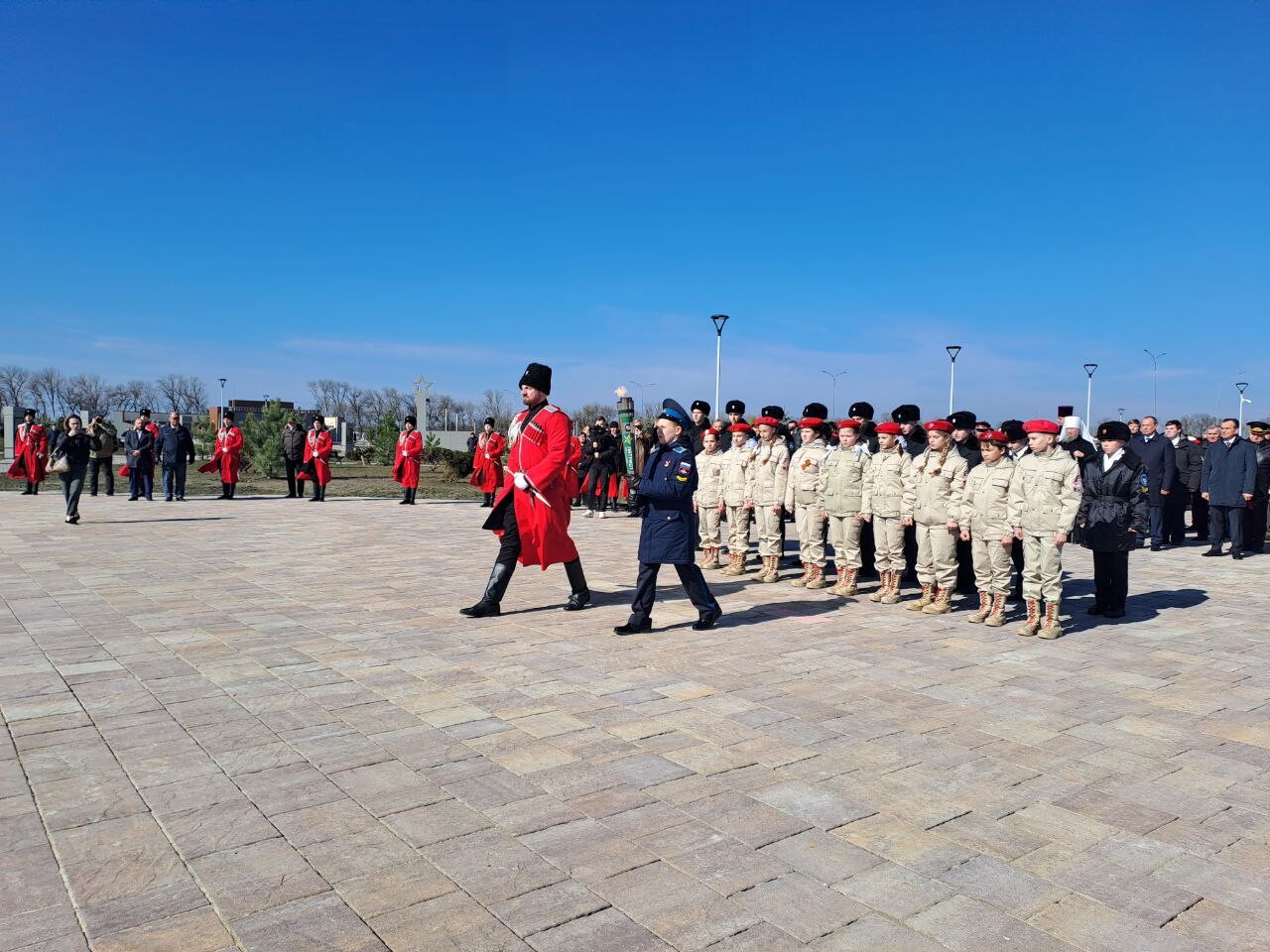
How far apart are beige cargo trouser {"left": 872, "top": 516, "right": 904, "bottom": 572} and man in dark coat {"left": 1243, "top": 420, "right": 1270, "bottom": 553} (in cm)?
672

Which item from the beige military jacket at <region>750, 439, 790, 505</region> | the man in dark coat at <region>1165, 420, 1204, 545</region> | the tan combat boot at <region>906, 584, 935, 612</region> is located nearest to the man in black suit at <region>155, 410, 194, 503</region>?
the beige military jacket at <region>750, 439, 790, 505</region>

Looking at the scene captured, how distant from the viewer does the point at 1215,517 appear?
41.6 ft

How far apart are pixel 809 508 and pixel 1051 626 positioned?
2.88 meters

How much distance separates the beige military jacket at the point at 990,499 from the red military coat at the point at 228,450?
15907 millimetres

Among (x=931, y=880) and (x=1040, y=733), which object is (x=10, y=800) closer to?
(x=931, y=880)

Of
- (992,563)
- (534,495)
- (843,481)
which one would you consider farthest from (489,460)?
(992,563)

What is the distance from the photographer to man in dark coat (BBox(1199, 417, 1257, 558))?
39.8 ft

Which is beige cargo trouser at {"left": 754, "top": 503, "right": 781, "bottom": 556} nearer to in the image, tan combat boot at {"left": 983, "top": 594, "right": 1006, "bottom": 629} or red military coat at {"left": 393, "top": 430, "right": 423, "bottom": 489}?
tan combat boot at {"left": 983, "top": 594, "right": 1006, "bottom": 629}

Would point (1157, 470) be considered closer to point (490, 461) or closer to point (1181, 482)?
point (1181, 482)

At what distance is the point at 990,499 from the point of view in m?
7.59

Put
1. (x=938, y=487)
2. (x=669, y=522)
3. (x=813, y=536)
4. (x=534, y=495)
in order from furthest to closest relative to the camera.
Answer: (x=813, y=536)
(x=938, y=487)
(x=534, y=495)
(x=669, y=522)

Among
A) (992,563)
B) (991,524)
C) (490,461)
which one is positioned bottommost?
(992,563)

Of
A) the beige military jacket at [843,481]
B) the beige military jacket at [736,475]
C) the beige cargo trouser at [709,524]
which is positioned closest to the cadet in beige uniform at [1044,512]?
the beige military jacket at [843,481]

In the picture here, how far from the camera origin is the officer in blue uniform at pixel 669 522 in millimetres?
7133
